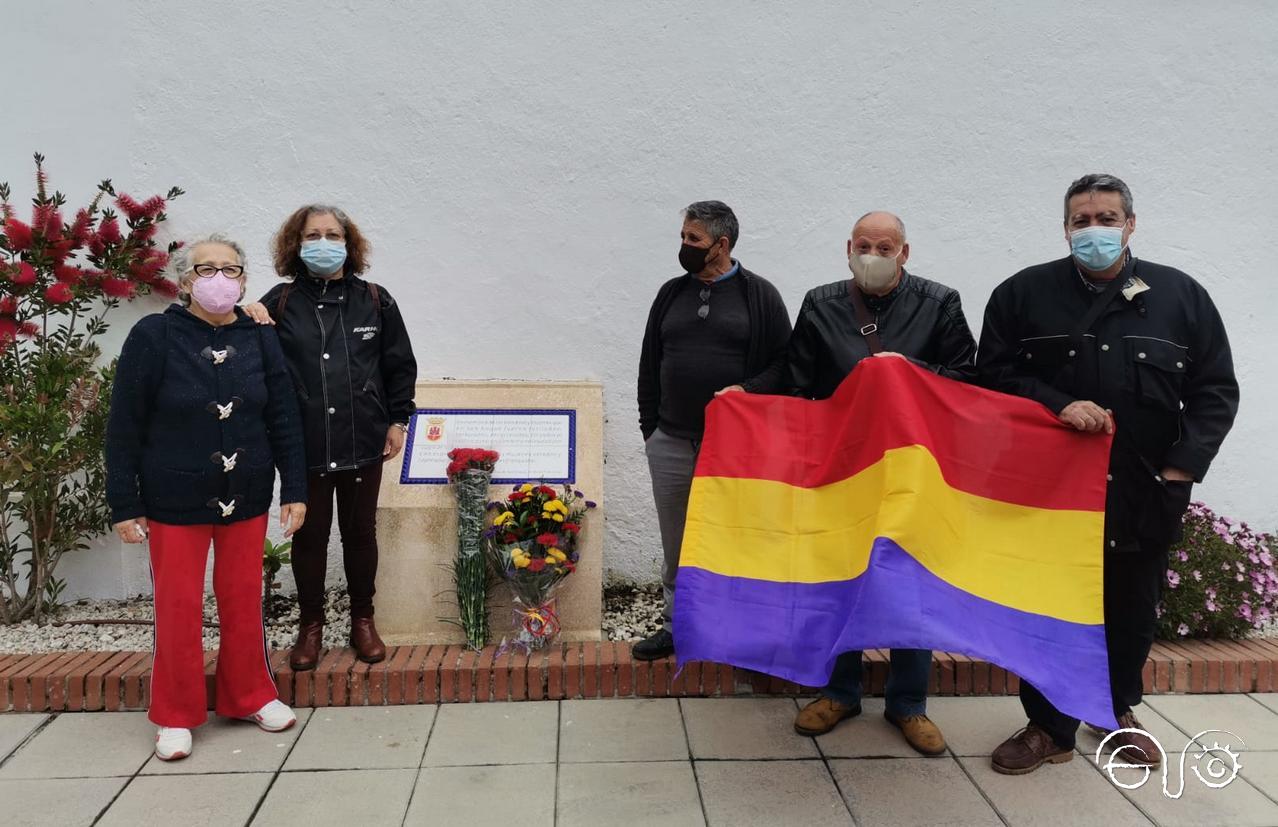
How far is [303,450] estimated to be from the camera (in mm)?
3445

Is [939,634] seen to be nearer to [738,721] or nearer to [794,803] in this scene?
[794,803]

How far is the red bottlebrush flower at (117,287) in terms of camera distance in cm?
435

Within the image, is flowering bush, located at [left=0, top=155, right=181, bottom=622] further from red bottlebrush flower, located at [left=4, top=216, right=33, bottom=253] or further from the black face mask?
the black face mask

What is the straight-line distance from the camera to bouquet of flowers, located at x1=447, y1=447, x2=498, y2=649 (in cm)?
391

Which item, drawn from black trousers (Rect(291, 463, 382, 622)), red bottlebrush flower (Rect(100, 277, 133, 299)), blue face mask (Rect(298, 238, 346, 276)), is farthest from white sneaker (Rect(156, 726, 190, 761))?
red bottlebrush flower (Rect(100, 277, 133, 299))

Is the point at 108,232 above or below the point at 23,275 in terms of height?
above

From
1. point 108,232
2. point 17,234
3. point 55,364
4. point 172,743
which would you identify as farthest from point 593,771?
point 17,234

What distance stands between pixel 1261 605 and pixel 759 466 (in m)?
2.85

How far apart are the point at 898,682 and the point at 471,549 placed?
1898 millimetres

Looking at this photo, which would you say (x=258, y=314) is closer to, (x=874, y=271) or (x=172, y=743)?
(x=172, y=743)

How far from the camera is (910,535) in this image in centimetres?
270

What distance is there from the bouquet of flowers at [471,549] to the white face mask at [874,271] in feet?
6.31

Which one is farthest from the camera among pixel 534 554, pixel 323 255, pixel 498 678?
pixel 534 554

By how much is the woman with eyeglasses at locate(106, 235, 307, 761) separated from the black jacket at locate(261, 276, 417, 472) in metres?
0.12
